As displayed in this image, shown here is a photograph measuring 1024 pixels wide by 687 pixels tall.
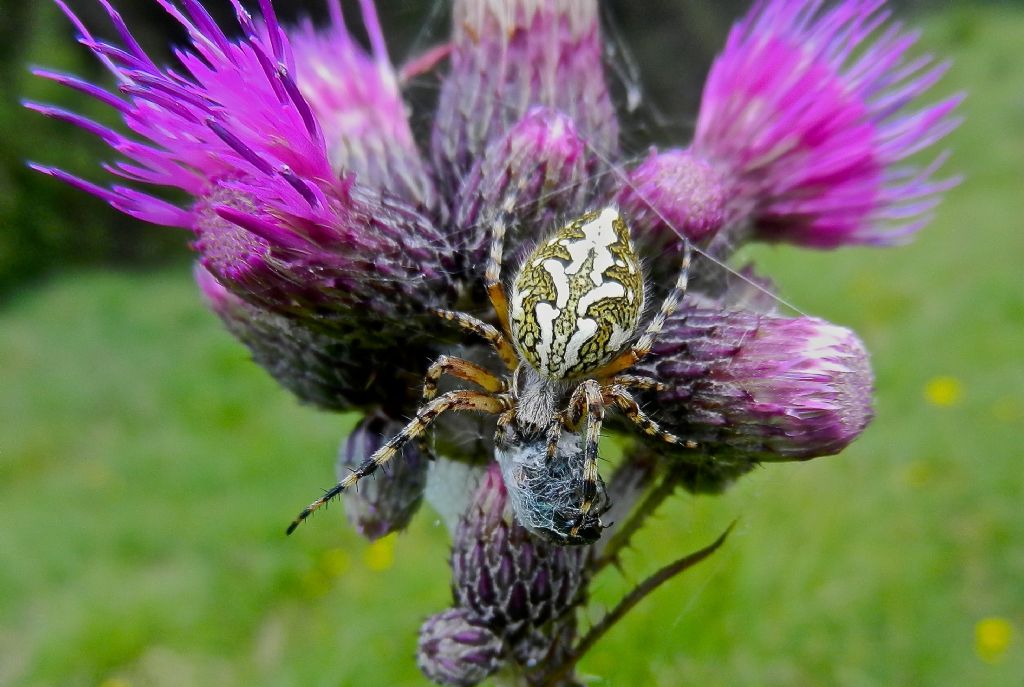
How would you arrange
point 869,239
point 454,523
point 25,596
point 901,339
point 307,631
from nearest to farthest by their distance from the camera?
point 454,523 → point 869,239 → point 307,631 → point 25,596 → point 901,339

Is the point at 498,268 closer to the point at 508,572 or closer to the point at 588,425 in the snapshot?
the point at 588,425

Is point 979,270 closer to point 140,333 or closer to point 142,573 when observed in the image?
point 142,573

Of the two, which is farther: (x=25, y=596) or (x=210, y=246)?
(x=25, y=596)

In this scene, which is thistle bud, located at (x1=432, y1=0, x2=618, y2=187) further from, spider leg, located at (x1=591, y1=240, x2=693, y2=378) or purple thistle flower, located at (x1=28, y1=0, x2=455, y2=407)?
spider leg, located at (x1=591, y1=240, x2=693, y2=378)

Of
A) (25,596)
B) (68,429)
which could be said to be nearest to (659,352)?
(25,596)

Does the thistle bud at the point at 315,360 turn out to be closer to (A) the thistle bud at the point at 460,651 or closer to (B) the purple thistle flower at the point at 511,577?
(B) the purple thistle flower at the point at 511,577

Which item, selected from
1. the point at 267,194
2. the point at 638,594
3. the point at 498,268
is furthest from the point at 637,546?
the point at 267,194
